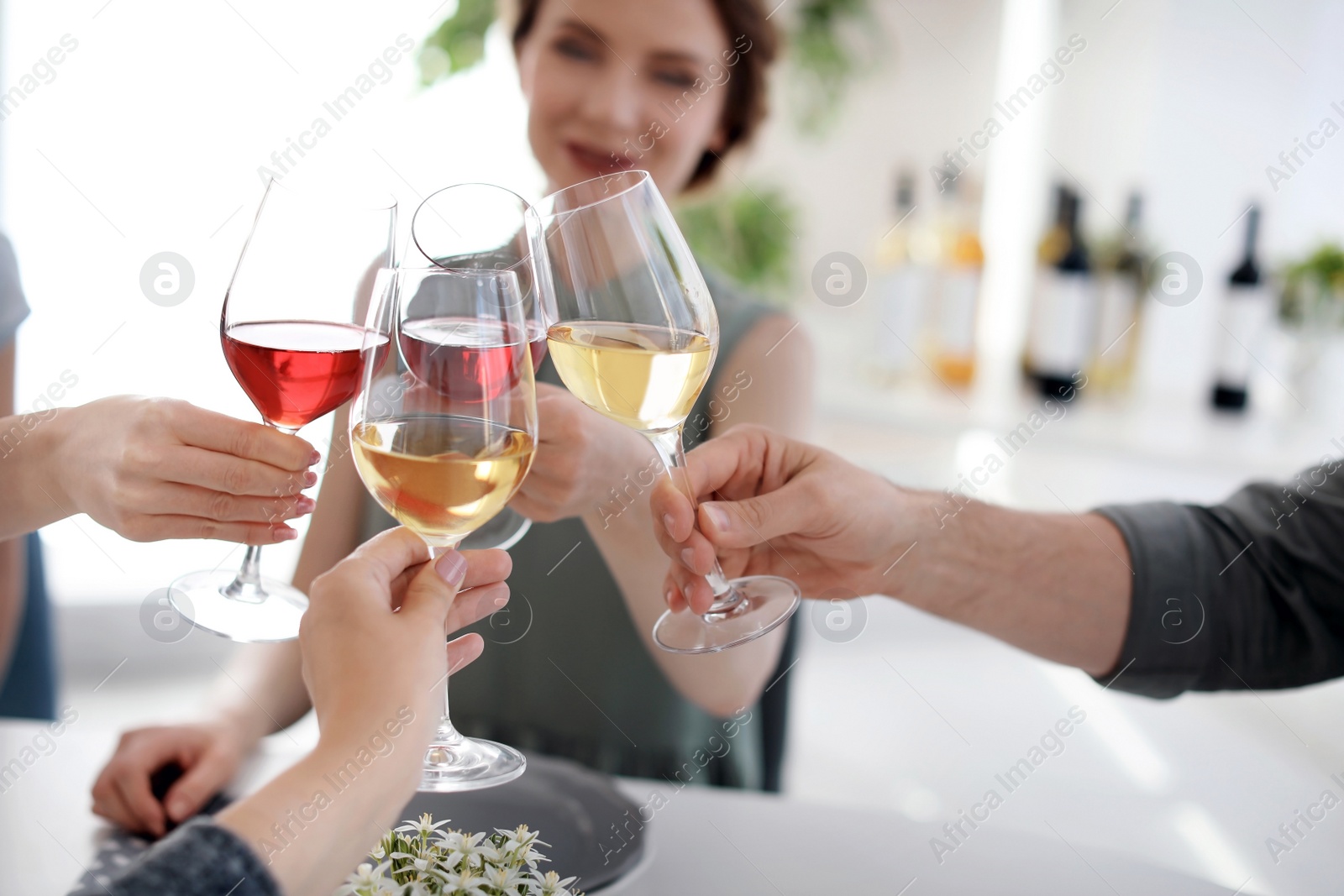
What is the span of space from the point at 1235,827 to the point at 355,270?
2000mm

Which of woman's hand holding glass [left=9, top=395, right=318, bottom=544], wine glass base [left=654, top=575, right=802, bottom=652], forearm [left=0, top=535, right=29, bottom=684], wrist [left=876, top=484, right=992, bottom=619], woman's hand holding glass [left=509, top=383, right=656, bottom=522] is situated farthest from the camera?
forearm [left=0, top=535, right=29, bottom=684]

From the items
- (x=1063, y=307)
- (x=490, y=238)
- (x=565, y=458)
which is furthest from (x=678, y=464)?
(x=1063, y=307)

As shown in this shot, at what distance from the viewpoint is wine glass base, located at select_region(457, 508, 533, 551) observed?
3.22 feet

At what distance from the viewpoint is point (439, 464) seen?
24.2 inches

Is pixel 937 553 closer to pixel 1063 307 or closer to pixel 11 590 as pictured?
pixel 11 590

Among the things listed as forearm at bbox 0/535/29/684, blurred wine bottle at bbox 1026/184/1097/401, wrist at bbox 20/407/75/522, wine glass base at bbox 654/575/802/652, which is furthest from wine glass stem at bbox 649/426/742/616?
blurred wine bottle at bbox 1026/184/1097/401

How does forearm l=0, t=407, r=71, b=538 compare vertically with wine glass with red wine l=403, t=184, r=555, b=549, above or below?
below

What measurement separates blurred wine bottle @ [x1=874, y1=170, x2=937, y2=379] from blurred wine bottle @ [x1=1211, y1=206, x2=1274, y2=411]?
2.00 feet

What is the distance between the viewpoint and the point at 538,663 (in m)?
1.41

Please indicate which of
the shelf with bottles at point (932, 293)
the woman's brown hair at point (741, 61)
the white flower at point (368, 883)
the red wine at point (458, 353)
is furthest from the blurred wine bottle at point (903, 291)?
the white flower at point (368, 883)

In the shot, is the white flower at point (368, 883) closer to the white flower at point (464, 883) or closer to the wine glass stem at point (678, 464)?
the white flower at point (464, 883)

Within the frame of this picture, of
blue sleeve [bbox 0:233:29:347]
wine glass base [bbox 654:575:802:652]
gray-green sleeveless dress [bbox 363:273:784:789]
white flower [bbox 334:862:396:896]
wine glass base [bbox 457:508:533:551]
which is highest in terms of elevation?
blue sleeve [bbox 0:233:29:347]

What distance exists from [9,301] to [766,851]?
104cm

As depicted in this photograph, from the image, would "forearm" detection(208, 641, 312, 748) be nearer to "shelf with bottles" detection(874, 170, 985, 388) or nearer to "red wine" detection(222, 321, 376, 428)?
"red wine" detection(222, 321, 376, 428)
